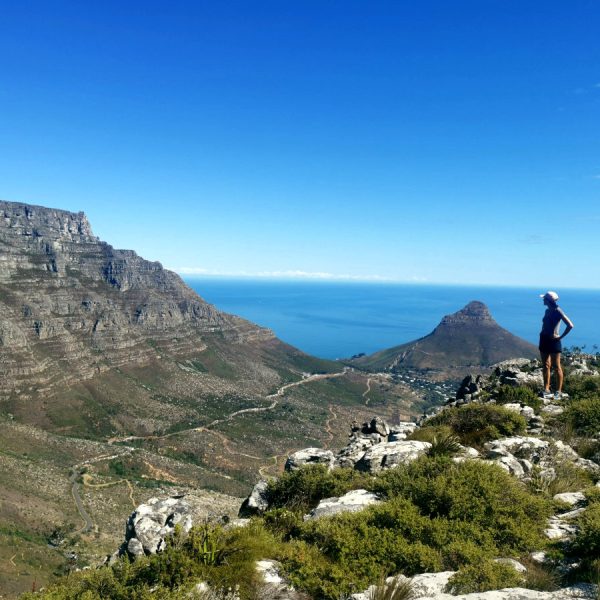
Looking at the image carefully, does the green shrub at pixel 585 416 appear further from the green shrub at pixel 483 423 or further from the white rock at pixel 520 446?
the white rock at pixel 520 446

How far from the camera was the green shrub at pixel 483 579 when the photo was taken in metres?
5.99

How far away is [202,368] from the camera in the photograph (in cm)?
18038

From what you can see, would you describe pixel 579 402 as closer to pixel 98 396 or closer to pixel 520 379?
pixel 520 379

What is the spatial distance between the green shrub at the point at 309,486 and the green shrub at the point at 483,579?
3.99 m

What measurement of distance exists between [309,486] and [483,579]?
16.2 ft

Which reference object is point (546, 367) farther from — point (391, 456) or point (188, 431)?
point (188, 431)

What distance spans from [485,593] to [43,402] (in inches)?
5545

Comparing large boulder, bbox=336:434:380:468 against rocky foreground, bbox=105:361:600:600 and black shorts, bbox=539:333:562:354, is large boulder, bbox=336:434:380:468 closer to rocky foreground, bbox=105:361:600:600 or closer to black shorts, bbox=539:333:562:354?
rocky foreground, bbox=105:361:600:600

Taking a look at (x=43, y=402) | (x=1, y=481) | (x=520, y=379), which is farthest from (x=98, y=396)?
(x=520, y=379)

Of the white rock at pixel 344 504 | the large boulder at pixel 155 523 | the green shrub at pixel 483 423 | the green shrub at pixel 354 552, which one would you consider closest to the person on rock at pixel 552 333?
the green shrub at pixel 483 423

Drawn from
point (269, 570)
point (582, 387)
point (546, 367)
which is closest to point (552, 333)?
point (546, 367)

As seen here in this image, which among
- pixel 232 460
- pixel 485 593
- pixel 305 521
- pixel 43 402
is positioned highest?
pixel 485 593

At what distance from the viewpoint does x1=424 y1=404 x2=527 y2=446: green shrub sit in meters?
13.4

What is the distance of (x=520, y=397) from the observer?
59.6 feet
